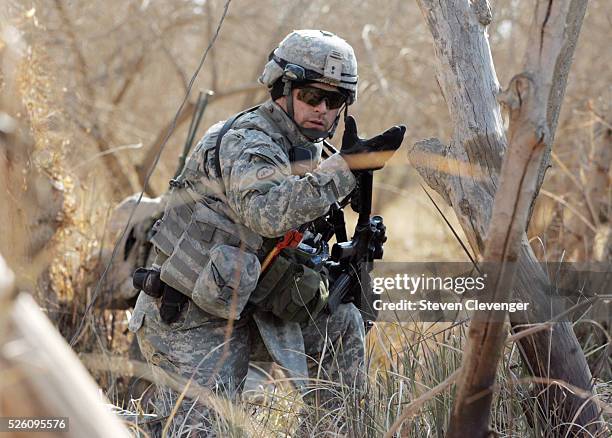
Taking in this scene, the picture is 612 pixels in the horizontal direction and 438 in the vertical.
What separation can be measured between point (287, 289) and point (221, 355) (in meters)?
0.36

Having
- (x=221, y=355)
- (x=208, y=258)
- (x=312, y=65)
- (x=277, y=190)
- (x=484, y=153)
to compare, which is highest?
(x=312, y=65)

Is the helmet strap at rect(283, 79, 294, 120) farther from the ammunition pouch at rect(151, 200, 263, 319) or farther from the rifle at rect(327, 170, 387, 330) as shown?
the ammunition pouch at rect(151, 200, 263, 319)

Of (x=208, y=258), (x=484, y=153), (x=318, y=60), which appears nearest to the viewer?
(x=484, y=153)

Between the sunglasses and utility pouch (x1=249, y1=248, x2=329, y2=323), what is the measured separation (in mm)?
635

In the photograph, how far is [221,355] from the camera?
3621 millimetres

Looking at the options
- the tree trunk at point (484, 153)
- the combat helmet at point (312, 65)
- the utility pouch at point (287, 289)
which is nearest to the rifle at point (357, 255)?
the utility pouch at point (287, 289)

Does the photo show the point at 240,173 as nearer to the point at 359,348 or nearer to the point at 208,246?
the point at 208,246

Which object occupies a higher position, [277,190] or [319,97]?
[319,97]

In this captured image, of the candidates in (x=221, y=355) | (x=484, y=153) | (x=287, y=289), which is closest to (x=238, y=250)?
(x=287, y=289)

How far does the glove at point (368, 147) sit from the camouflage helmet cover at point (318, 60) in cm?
41

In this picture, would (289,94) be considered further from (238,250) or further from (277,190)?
(238,250)

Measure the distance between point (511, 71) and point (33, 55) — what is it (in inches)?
191

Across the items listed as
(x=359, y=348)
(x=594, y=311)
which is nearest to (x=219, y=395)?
(x=359, y=348)

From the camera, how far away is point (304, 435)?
3.19m
